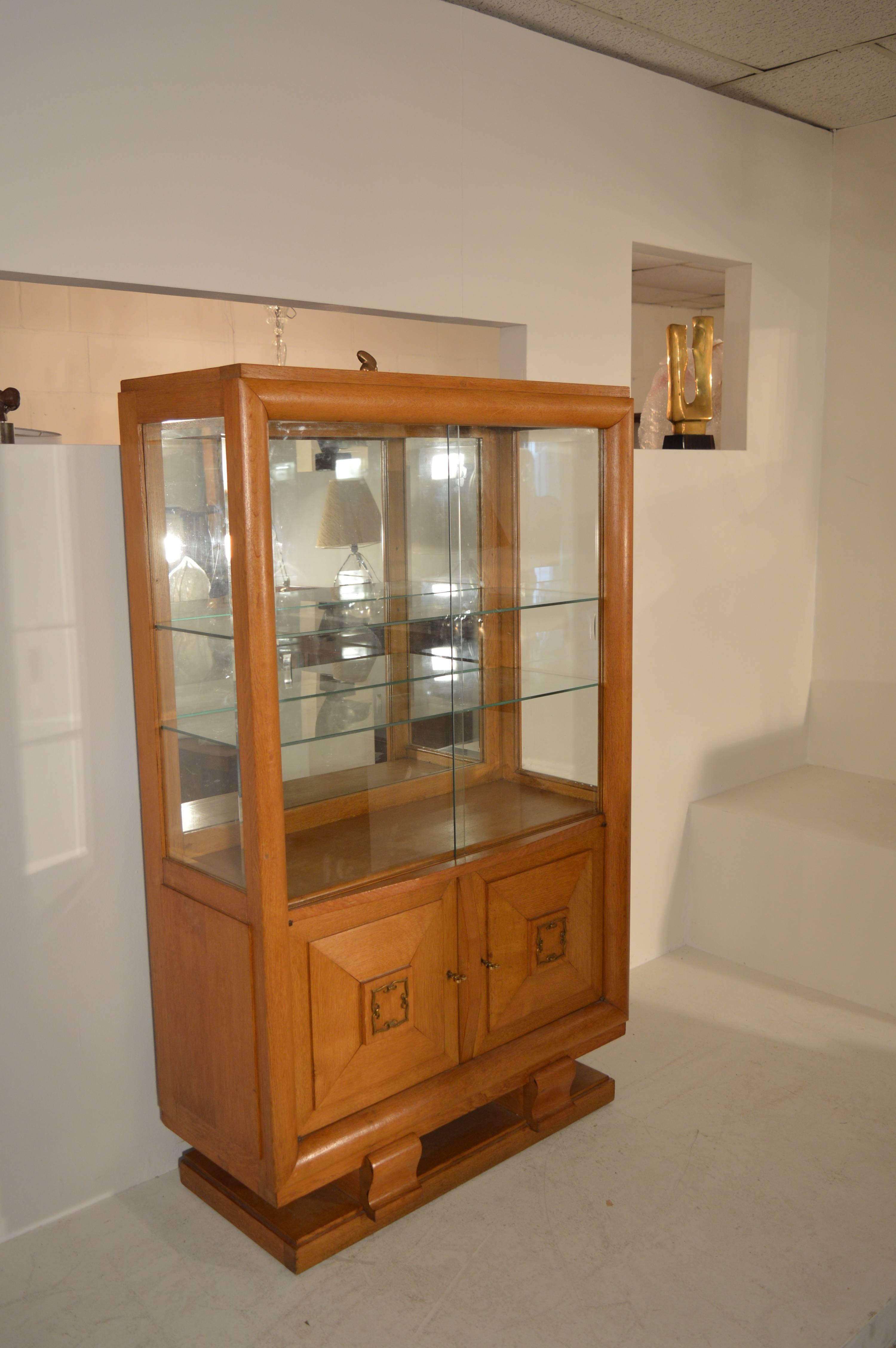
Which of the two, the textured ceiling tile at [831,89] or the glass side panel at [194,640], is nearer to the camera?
the glass side panel at [194,640]

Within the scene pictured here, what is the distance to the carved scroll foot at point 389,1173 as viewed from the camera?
7.18ft

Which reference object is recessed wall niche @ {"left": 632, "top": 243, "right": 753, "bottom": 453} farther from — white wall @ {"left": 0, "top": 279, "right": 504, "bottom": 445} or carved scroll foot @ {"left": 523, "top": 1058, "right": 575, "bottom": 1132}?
carved scroll foot @ {"left": 523, "top": 1058, "right": 575, "bottom": 1132}

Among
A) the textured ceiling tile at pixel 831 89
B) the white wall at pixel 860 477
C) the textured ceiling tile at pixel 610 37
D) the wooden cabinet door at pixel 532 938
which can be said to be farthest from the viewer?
the white wall at pixel 860 477

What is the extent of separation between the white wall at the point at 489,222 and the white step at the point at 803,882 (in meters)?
0.12

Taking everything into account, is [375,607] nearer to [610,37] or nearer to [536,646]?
[536,646]

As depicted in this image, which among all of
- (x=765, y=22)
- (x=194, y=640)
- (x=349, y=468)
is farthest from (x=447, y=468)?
(x=765, y=22)

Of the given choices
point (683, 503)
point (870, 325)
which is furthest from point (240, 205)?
point (870, 325)

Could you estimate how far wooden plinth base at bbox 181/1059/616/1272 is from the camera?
2160mm

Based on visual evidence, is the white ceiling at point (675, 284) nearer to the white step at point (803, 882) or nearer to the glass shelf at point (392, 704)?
the white step at point (803, 882)

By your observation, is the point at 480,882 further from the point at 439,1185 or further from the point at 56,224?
the point at 56,224

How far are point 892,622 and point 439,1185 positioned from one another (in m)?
2.53

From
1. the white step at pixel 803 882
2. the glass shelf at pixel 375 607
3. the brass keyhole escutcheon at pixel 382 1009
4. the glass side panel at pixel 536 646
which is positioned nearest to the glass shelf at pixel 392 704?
the glass side panel at pixel 536 646

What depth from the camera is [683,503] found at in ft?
11.3

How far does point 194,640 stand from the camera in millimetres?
2115
